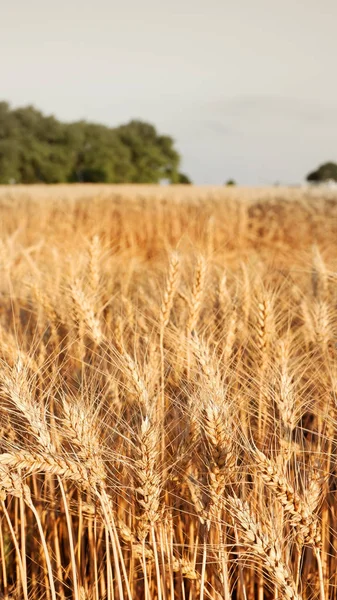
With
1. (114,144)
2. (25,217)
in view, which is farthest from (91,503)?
(114,144)

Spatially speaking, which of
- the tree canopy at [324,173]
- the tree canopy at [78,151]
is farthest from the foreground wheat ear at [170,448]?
the tree canopy at [324,173]

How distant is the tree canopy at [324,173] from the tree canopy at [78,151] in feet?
78.5

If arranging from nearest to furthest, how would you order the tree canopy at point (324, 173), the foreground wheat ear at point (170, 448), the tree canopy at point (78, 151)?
1. the foreground wheat ear at point (170, 448)
2. the tree canopy at point (78, 151)
3. the tree canopy at point (324, 173)

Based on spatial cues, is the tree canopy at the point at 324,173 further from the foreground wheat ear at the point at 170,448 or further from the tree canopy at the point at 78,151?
the foreground wheat ear at the point at 170,448

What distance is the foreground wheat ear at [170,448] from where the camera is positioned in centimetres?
120

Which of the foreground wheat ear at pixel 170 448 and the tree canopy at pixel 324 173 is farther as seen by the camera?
the tree canopy at pixel 324 173

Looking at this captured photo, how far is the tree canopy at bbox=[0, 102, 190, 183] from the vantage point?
116ft

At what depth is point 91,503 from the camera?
1481mm

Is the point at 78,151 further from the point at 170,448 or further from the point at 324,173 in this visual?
the point at 170,448

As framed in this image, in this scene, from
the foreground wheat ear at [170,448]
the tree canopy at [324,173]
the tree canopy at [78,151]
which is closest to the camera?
the foreground wheat ear at [170,448]

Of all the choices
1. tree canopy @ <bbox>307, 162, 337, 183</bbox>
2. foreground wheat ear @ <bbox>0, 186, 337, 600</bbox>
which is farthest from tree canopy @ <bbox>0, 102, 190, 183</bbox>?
foreground wheat ear @ <bbox>0, 186, 337, 600</bbox>

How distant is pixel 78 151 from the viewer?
129 feet

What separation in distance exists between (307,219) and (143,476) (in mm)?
8422

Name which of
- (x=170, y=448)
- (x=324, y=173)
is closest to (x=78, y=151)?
(x=324, y=173)
